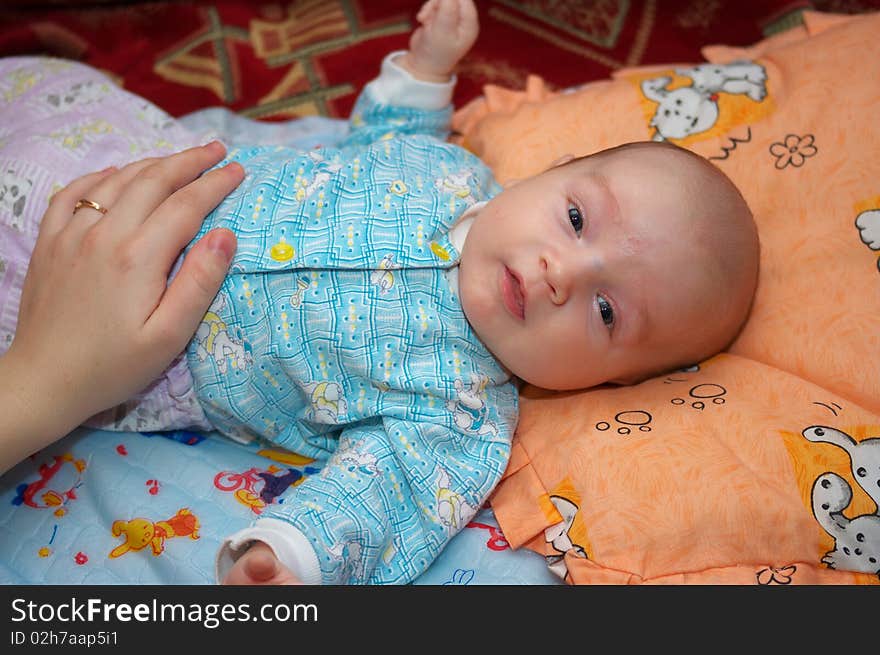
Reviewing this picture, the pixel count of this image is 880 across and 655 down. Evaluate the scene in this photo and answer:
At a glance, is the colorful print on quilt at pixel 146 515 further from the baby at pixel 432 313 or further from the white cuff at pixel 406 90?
the white cuff at pixel 406 90

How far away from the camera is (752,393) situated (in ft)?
4.53

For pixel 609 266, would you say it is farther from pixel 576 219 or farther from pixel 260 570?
pixel 260 570

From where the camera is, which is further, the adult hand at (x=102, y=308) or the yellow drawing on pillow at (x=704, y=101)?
the yellow drawing on pillow at (x=704, y=101)

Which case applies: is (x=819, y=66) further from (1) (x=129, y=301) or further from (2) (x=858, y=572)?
(1) (x=129, y=301)

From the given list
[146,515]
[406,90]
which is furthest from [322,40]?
[146,515]

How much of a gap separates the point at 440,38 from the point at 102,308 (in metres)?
0.89

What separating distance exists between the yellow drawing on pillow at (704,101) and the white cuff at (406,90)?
409 millimetres

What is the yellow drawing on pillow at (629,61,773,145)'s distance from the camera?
162 centimetres

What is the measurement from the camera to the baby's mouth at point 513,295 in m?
1.33

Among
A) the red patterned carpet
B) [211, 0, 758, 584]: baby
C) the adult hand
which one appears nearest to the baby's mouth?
[211, 0, 758, 584]: baby

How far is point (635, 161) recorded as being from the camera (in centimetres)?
136

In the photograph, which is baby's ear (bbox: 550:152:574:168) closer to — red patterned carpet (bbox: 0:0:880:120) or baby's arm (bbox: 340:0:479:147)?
baby's arm (bbox: 340:0:479:147)

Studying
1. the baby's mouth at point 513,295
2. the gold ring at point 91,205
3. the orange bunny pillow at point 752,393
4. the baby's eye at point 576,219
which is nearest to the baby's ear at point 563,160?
Result: the orange bunny pillow at point 752,393

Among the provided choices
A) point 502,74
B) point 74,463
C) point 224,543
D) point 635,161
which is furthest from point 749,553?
point 502,74
